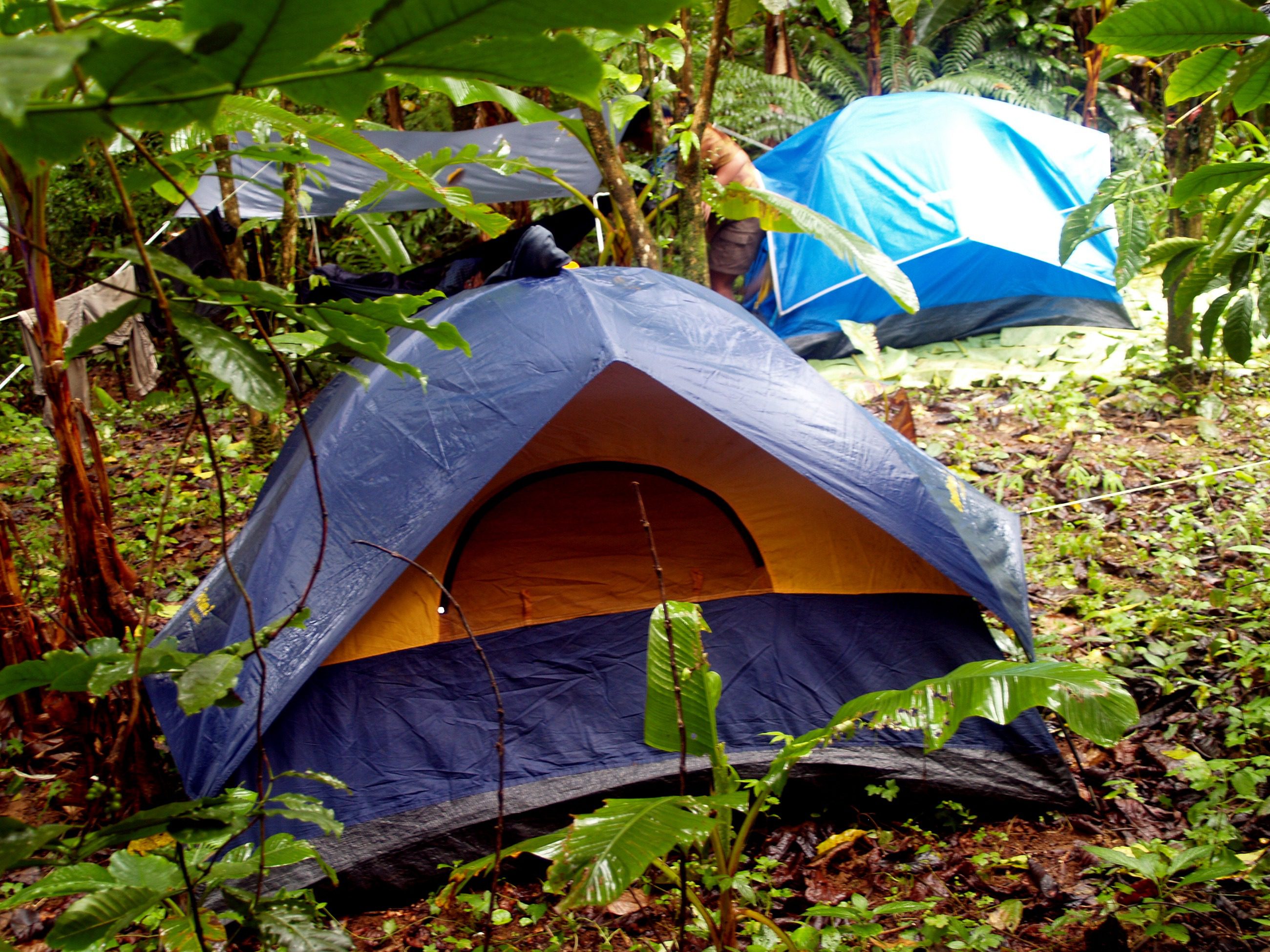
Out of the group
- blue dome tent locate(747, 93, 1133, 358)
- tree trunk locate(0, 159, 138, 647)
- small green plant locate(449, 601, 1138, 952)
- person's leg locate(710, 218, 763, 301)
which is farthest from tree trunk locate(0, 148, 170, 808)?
person's leg locate(710, 218, 763, 301)

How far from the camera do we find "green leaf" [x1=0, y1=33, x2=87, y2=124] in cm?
34

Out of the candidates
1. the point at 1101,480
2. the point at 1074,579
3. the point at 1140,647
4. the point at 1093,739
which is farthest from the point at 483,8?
the point at 1101,480

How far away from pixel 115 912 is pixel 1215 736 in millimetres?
2390

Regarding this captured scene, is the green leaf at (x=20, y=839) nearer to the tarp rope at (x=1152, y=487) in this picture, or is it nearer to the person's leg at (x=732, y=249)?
the tarp rope at (x=1152, y=487)

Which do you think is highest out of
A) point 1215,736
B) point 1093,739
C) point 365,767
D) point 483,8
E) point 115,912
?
point 483,8

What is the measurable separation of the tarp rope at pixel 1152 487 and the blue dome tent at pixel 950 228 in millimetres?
1918

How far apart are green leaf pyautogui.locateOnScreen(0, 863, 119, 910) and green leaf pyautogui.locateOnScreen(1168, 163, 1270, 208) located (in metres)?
1.79

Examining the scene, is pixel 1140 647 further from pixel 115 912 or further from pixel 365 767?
pixel 115 912

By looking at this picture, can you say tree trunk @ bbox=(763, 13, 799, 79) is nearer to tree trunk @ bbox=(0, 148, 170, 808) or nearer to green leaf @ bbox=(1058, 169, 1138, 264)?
green leaf @ bbox=(1058, 169, 1138, 264)

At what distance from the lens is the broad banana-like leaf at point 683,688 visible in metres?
1.69

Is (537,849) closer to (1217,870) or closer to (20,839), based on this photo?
(20,839)

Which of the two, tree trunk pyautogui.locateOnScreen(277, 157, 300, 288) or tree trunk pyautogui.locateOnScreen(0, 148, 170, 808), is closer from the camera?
tree trunk pyautogui.locateOnScreen(0, 148, 170, 808)

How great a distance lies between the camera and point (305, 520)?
2139mm

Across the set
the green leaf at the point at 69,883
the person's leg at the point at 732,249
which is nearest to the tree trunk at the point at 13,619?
the green leaf at the point at 69,883
